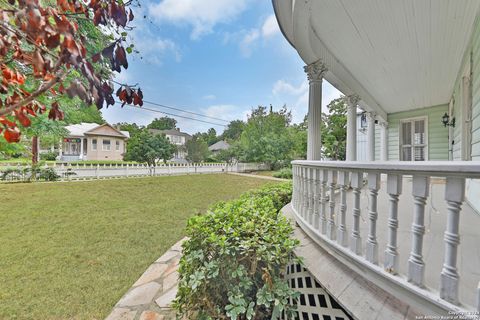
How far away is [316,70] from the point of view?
3879 millimetres

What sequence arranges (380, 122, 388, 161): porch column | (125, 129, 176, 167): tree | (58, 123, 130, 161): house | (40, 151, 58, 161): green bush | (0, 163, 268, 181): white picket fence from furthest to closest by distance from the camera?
(58, 123, 130, 161): house < (40, 151, 58, 161): green bush < (125, 129, 176, 167): tree < (0, 163, 268, 181): white picket fence < (380, 122, 388, 161): porch column

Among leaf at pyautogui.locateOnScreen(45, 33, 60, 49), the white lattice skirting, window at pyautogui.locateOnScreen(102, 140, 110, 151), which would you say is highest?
window at pyautogui.locateOnScreen(102, 140, 110, 151)

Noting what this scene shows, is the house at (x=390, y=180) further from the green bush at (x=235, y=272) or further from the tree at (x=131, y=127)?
the tree at (x=131, y=127)


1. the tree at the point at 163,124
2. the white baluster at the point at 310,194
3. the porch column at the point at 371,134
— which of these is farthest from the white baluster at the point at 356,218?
the tree at the point at 163,124

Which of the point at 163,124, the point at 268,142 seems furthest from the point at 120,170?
the point at 163,124

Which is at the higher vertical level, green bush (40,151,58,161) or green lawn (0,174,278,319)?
green bush (40,151,58,161)

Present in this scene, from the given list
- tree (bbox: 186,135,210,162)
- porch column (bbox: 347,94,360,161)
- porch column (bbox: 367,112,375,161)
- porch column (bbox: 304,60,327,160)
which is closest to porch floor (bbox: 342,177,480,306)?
porch column (bbox: 304,60,327,160)

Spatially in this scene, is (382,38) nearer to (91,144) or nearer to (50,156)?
(91,144)

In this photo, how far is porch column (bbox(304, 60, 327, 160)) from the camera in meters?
3.89

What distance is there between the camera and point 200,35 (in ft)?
30.2

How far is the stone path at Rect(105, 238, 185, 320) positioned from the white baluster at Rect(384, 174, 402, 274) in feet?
6.34

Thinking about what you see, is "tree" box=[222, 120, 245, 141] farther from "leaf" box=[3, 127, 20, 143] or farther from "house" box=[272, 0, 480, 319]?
"leaf" box=[3, 127, 20, 143]

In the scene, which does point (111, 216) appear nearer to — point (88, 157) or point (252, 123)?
point (252, 123)

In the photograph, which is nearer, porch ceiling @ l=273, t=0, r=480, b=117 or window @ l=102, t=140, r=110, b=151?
porch ceiling @ l=273, t=0, r=480, b=117
